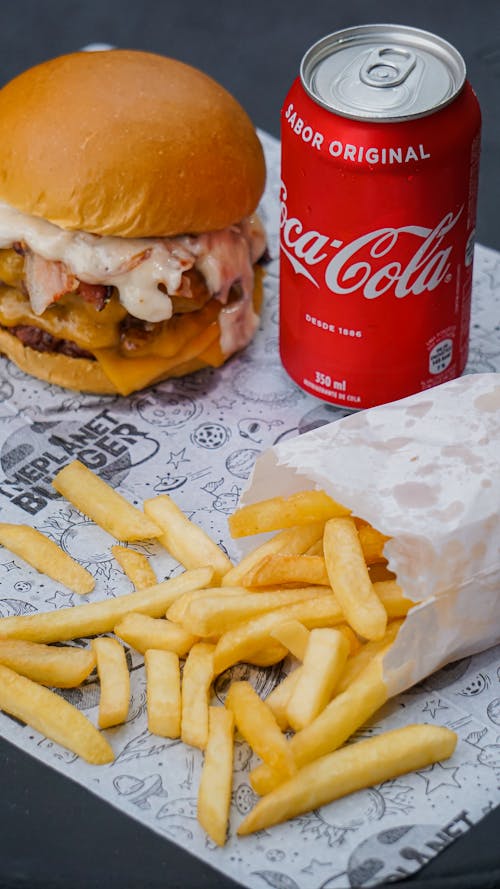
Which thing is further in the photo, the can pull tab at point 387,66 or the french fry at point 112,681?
the can pull tab at point 387,66

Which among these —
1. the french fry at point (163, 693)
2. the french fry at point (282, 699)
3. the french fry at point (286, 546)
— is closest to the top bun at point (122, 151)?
the french fry at point (286, 546)

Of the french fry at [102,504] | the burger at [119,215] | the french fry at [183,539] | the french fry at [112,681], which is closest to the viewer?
the french fry at [112,681]

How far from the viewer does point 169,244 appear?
3.52 m

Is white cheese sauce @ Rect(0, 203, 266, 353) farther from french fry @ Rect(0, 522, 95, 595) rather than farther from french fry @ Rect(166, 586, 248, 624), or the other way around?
french fry @ Rect(166, 586, 248, 624)

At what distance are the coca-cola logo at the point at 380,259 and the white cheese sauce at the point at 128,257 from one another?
0.90 feet

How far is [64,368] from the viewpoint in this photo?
12.1 ft

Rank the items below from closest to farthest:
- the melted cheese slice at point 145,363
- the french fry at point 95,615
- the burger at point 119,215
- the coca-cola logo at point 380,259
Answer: the french fry at point 95,615 → the coca-cola logo at point 380,259 → the burger at point 119,215 → the melted cheese slice at point 145,363

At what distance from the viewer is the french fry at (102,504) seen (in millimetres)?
3168

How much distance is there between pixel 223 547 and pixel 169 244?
0.79 m

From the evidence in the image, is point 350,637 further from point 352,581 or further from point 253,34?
point 253,34

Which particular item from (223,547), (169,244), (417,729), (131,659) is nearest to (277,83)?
(169,244)

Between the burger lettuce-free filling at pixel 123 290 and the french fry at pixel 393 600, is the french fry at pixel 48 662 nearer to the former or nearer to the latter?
the french fry at pixel 393 600

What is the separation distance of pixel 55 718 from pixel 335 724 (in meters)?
0.54

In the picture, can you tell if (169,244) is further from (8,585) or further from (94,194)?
(8,585)
